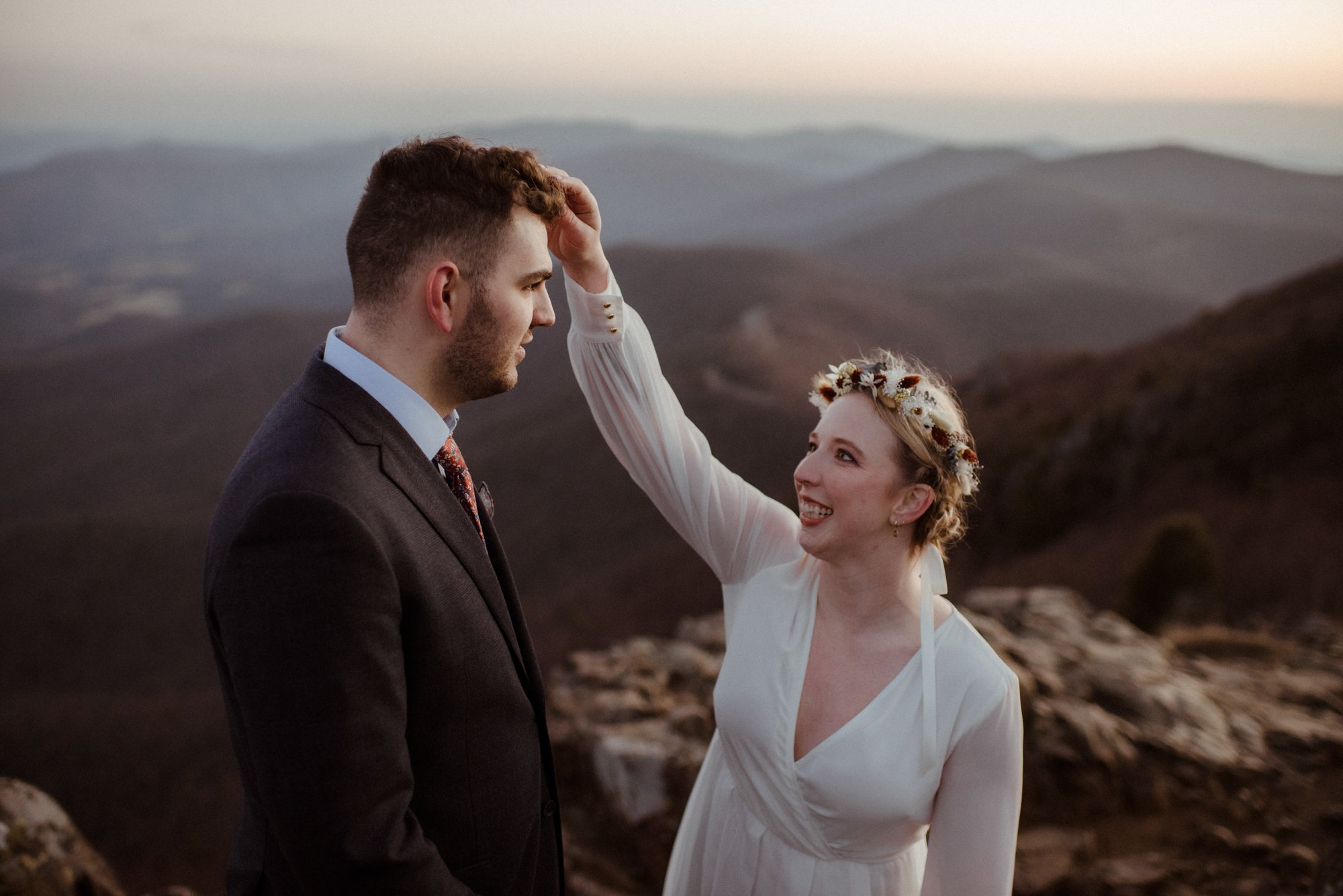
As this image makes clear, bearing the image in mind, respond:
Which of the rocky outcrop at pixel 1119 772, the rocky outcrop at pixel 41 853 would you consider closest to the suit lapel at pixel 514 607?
the rocky outcrop at pixel 41 853

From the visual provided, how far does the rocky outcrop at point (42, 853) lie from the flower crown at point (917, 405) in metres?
4.34

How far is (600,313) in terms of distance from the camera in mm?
2916

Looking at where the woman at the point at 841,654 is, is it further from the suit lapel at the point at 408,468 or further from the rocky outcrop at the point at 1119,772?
the rocky outcrop at the point at 1119,772

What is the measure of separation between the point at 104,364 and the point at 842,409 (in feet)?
451

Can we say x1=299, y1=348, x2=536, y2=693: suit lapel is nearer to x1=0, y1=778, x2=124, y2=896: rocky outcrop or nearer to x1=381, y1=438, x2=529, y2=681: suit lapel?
x1=381, y1=438, x2=529, y2=681: suit lapel

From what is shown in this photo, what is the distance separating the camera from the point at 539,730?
7.75 ft

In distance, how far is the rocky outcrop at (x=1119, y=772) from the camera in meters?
4.92

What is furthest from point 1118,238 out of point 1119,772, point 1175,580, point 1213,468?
point 1119,772

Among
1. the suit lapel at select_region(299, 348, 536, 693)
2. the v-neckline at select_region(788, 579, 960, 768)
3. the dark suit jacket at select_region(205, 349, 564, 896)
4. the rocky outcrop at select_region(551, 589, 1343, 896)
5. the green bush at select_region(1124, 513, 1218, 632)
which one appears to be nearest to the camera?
the dark suit jacket at select_region(205, 349, 564, 896)

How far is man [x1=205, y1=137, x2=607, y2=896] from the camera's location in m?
1.73

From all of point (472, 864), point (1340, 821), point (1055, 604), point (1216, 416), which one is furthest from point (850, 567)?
point (1216, 416)

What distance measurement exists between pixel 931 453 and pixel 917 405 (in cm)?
17

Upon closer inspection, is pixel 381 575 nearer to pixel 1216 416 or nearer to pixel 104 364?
pixel 1216 416

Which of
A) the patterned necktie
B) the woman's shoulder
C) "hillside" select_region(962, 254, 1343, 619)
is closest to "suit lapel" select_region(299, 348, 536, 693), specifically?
the patterned necktie
